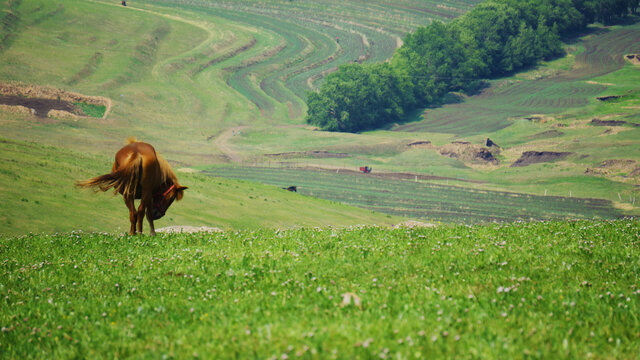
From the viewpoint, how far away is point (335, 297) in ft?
38.2

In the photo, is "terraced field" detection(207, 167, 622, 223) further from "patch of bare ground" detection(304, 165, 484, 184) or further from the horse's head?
the horse's head

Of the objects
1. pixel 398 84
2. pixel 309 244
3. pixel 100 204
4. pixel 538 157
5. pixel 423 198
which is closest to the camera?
pixel 309 244

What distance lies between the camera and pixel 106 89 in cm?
14988

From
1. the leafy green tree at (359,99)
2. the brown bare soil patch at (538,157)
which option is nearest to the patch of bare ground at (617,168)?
the brown bare soil patch at (538,157)

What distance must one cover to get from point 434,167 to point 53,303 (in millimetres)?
122304

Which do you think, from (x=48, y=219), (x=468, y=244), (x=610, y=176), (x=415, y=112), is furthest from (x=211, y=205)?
(x=415, y=112)

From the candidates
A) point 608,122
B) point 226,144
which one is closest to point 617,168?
point 608,122

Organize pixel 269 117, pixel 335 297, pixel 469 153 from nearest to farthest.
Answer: pixel 335 297, pixel 469 153, pixel 269 117

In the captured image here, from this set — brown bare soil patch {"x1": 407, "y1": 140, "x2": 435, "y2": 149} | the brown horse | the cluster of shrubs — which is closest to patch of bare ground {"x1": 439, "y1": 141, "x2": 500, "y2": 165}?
brown bare soil patch {"x1": 407, "y1": 140, "x2": 435, "y2": 149}

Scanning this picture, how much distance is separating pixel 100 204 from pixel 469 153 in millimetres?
102742

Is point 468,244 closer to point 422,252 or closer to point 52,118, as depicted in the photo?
point 422,252

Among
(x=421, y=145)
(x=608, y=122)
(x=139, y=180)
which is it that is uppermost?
(x=608, y=122)

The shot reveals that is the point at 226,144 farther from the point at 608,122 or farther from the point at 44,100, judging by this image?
the point at 608,122

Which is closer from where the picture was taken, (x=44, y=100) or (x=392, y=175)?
(x=392, y=175)
